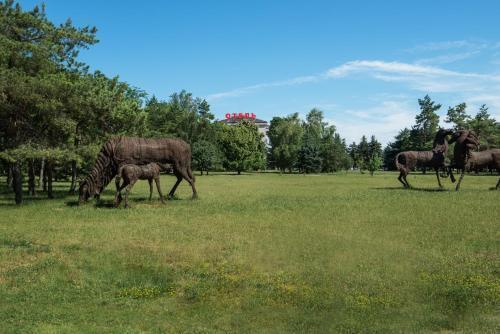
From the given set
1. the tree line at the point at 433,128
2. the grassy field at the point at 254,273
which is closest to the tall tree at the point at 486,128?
the tree line at the point at 433,128

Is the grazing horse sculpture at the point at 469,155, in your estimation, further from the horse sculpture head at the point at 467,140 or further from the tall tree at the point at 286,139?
the tall tree at the point at 286,139

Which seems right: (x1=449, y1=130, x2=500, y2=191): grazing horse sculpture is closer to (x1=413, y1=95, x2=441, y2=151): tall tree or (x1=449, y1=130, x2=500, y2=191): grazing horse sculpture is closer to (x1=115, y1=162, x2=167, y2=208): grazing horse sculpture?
(x1=115, y1=162, x2=167, y2=208): grazing horse sculpture

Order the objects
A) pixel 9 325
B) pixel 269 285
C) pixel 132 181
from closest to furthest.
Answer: pixel 9 325
pixel 269 285
pixel 132 181

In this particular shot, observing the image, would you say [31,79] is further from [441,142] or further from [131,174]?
[441,142]

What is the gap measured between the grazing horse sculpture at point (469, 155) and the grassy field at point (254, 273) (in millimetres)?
9684

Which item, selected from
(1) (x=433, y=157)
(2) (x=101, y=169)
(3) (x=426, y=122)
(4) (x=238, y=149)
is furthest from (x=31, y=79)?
(3) (x=426, y=122)

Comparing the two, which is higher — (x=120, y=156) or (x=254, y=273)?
(x=120, y=156)

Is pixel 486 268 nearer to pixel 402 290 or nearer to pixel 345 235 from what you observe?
pixel 402 290

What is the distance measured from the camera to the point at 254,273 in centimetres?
1149

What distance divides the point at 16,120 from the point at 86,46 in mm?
6515

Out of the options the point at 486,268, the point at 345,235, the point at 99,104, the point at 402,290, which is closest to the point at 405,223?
the point at 345,235

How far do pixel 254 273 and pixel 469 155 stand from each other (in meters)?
21.9

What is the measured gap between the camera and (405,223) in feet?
54.5

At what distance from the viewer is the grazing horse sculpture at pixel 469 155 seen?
27344 mm
